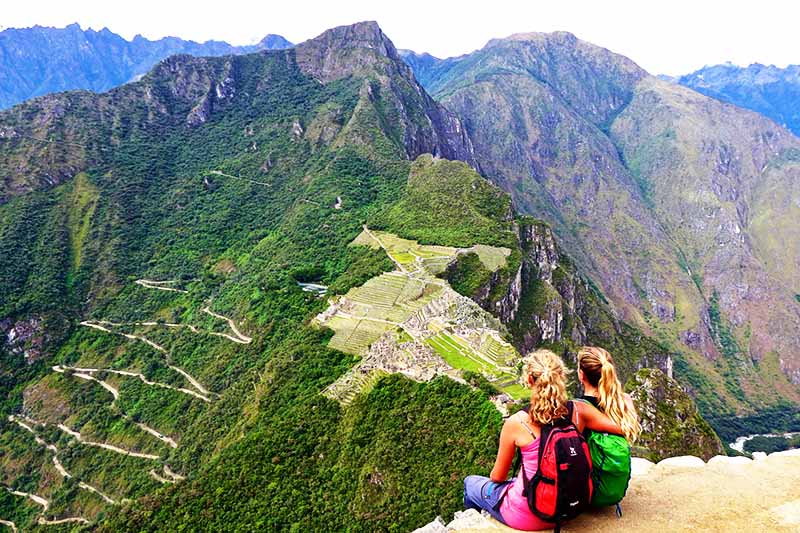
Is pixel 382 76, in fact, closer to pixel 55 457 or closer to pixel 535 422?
pixel 55 457

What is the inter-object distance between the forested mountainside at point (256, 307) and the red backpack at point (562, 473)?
2570 cm

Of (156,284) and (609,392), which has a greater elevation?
(609,392)

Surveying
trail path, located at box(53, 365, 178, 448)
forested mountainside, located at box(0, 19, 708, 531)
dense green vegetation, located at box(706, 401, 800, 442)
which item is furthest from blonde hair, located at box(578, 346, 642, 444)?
dense green vegetation, located at box(706, 401, 800, 442)

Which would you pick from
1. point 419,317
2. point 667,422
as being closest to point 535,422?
point 667,422

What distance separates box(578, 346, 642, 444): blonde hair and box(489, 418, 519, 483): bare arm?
5.47 feet

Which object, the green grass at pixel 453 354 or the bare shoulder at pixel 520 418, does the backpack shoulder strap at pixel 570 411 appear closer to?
the bare shoulder at pixel 520 418

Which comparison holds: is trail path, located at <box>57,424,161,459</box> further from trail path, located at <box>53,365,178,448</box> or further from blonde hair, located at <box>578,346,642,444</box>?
blonde hair, located at <box>578,346,642,444</box>

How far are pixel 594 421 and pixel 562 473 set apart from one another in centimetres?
111

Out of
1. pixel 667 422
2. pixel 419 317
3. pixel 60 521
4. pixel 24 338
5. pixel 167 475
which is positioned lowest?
pixel 60 521

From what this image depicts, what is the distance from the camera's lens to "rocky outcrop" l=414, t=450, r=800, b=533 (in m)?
9.88

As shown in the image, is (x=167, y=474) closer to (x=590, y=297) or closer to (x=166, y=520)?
(x=166, y=520)

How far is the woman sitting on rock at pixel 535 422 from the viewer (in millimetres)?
8648

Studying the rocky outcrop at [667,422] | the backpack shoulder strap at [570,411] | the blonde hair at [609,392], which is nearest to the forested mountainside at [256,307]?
the rocky outcrop at [667,422]

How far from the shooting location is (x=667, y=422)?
3978 cm
